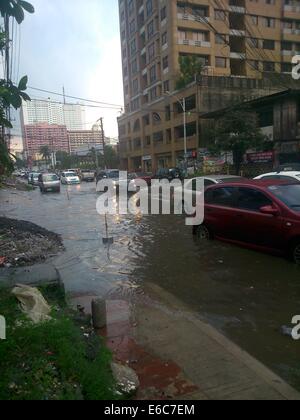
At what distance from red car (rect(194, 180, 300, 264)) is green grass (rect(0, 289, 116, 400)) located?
14.9ft

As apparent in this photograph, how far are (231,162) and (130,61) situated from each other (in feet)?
142

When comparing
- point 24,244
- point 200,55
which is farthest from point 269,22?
point 24,244

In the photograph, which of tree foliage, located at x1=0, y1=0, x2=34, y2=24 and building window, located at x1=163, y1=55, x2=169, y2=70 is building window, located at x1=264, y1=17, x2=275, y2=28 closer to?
building window, located at x1=163, y1=55, x2=169, y2=70

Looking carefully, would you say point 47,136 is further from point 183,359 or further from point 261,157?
point 183,359

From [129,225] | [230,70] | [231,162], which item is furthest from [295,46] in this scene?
[129,225]

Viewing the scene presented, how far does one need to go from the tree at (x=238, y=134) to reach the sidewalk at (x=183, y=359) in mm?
24814

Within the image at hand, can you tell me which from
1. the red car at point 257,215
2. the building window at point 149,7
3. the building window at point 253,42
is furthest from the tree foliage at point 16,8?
the building window at point 149,7

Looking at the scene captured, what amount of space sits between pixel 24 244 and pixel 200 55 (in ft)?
159

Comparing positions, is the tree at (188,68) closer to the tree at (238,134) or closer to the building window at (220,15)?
the building window at (220,15)

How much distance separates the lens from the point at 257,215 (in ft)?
25.8

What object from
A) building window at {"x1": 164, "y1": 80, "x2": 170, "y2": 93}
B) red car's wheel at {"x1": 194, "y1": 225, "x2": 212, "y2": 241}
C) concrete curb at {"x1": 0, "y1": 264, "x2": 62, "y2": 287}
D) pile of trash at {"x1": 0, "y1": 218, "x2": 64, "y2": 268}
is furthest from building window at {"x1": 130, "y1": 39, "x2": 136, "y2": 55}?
concrete curb at {"x1": 0, "y1": 264, "x2": 62, "y2": 287}

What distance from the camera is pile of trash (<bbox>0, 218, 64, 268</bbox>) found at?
28.4ft

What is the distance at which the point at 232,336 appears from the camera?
189 inches
